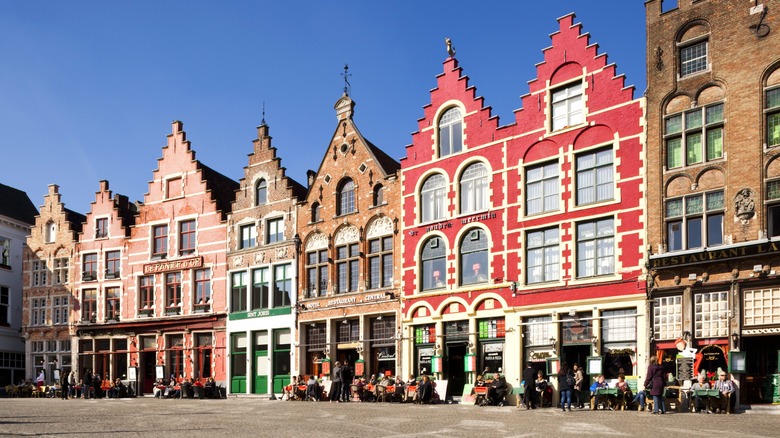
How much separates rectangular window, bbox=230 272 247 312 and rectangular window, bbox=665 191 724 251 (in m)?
21.2

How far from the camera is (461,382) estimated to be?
110 feet

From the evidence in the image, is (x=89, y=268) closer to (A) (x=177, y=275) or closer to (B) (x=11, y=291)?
(A) (x=177, y=275)

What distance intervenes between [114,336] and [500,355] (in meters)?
22.9

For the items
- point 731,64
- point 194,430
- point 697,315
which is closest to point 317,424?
point 194,430

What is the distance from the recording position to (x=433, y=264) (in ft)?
114

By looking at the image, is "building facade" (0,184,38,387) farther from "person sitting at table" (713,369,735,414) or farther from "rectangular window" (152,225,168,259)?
"person sitting at table" (713,369,735,414)

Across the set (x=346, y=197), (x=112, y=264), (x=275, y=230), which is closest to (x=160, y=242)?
(x=112, y=264)

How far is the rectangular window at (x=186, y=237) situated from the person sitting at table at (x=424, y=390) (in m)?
17.4

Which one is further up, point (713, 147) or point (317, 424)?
point (713, 147)

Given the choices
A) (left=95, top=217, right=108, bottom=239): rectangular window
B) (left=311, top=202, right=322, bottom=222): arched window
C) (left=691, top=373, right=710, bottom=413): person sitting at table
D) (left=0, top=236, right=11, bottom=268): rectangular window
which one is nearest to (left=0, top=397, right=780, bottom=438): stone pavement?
(left=691, top=373, right=710, bottom=413): person sitting at table

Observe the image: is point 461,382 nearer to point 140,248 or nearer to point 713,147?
point 713,147

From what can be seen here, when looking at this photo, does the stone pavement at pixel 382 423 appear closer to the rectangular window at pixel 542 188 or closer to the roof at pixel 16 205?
the rectangular window at pixel 542 188

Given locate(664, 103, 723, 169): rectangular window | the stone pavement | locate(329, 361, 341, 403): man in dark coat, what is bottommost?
locate(329, 361, 341, 403): man in dark coat

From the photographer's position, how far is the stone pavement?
58.6ft
